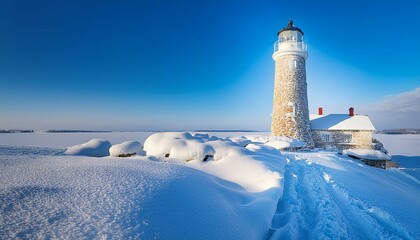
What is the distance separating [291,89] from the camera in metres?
18.0

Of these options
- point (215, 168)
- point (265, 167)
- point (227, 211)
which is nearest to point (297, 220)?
point (227, 211)

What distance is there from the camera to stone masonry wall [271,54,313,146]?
17891 millimetres

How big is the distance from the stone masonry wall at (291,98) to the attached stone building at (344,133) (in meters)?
2.68

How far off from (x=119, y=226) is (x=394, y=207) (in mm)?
5452

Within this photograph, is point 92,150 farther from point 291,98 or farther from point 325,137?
point 325,137

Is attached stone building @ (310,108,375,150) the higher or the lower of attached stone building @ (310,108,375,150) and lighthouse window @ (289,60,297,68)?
the lower

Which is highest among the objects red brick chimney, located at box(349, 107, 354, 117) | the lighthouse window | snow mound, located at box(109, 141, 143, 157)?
the lighthouse window

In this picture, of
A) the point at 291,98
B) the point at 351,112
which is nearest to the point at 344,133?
the point at 351,112

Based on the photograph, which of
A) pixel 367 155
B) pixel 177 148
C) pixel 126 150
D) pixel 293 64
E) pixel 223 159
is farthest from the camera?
pixel 293 64

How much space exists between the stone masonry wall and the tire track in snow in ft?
44.5

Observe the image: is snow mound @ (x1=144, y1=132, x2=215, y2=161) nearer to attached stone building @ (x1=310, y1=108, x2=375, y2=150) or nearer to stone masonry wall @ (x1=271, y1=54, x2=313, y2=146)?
stone masonry wall @ (x1=271, y1=54, x2=313, y2=146)

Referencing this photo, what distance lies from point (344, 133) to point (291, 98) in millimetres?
7264

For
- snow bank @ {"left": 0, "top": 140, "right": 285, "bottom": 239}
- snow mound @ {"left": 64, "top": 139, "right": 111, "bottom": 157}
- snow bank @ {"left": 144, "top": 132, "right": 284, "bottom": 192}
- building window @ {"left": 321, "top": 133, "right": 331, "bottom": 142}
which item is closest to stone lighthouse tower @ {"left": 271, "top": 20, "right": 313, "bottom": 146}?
building window @ {"left": 321, "top": 133, "right": 331, "bottom": 142}

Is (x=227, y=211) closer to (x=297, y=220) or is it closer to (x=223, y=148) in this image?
(x=297, y=220)
